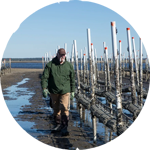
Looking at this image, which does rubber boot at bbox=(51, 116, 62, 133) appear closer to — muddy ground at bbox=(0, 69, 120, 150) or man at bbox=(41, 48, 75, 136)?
muddy ground at bbox=(0, 69, 120, 150)

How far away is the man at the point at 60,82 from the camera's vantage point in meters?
7.69

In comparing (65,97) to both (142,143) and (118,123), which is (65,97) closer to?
(118,123)

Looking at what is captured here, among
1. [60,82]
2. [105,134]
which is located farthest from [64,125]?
[105,134]

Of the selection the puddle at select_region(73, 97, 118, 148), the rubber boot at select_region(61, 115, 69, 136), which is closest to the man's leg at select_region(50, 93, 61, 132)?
the rubber boot at select_region(61, 115, 69, 136)

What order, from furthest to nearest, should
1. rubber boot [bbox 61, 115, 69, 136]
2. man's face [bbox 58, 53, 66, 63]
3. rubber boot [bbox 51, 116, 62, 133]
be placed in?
rubber boot [bbox 51, 116, 62, 133]
rubber boot [bbox 61, 115, 69, 136]
man's face [bbox 58, 53, 66, 63]

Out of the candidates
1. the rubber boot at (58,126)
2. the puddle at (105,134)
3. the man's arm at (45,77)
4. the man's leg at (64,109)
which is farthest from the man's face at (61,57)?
the puddle at (105,134)

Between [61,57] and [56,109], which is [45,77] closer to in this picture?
[61,57]

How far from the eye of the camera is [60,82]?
25.3 feet

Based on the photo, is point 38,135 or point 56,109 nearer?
point 38,135

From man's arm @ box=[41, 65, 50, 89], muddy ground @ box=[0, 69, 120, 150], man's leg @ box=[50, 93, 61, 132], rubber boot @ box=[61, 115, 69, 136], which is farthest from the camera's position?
man's leg @ box=[50, 93, 61, 132]

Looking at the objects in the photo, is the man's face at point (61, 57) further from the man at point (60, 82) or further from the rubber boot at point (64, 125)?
the rubber boot at point (64, 125)

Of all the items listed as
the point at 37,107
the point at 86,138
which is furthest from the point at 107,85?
the point at 86,138

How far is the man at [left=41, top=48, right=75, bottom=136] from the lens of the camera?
25.2 feet

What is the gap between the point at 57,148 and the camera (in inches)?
267
